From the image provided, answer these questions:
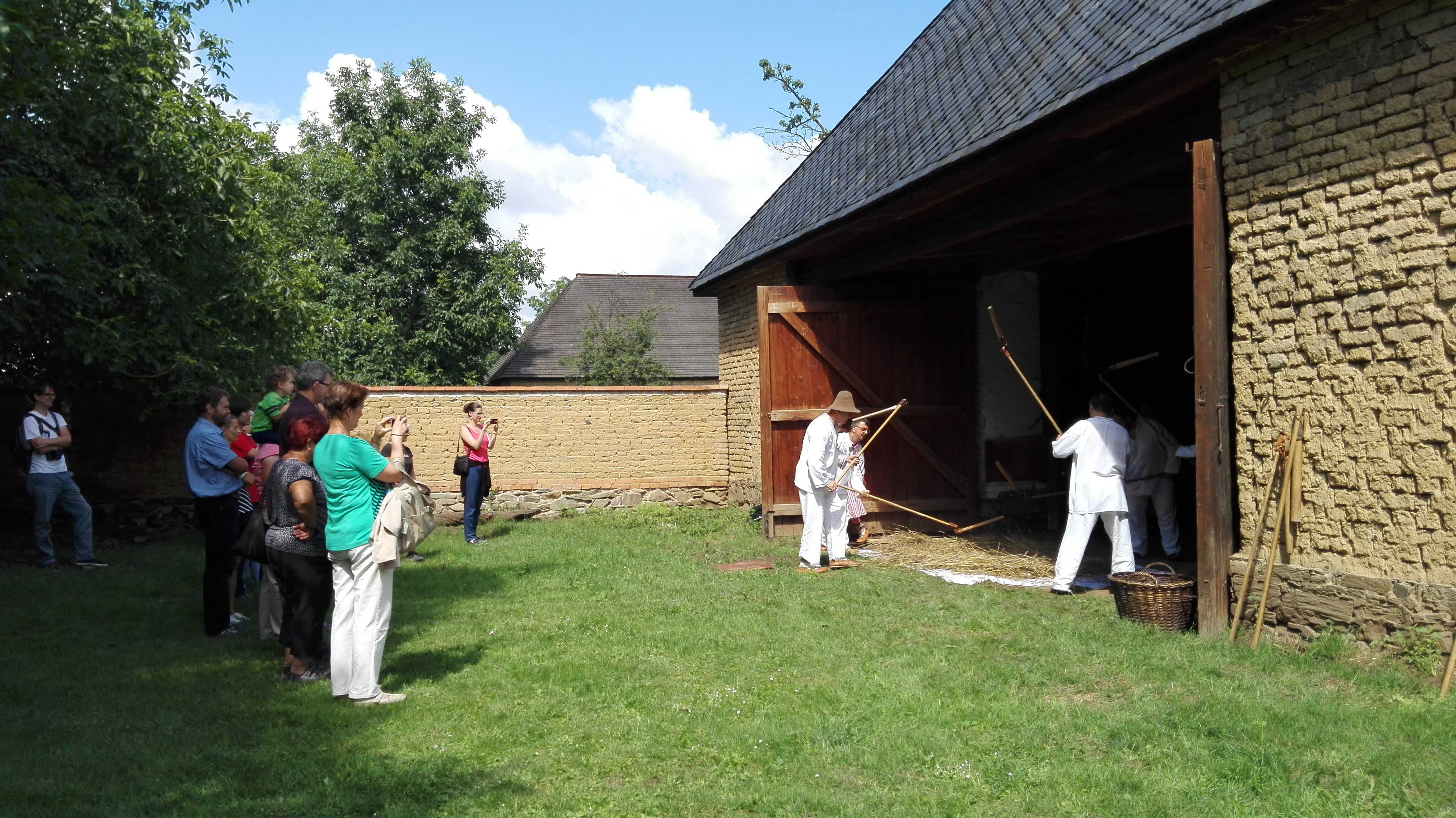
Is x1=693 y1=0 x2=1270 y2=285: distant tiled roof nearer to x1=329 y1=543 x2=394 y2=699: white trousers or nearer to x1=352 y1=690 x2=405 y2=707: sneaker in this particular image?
x1=329 y1=543 x2=394 y2=699: white trousers

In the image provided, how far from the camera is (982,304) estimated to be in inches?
495

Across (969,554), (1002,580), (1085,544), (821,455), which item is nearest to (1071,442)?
(1085,544)

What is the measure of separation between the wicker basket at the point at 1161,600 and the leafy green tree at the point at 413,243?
2216 centimetres

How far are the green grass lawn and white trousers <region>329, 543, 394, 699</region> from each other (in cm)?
17

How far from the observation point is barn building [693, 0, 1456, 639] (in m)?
5.40

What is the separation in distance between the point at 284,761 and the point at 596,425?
1103 centimetres

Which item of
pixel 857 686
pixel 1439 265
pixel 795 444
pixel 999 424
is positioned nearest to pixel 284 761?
pixel 857 686

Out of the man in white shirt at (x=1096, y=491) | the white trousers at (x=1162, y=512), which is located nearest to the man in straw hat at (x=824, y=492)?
the man in white shirt at (x=1096, y=491)

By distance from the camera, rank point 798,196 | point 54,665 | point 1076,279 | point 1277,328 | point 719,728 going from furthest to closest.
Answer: point 798,196, point 1076,279, point 54,665, point 1277,328, point 719,728

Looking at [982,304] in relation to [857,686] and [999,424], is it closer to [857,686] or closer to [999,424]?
[999,424]

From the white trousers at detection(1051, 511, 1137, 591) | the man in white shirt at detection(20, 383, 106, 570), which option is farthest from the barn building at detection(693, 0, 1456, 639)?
the man in white shirt at detection(20, 383, 106, 570)

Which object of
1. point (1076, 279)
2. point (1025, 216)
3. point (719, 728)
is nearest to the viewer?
point (719, 728)

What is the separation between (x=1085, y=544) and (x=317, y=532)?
552cm

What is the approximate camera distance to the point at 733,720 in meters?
5.25
